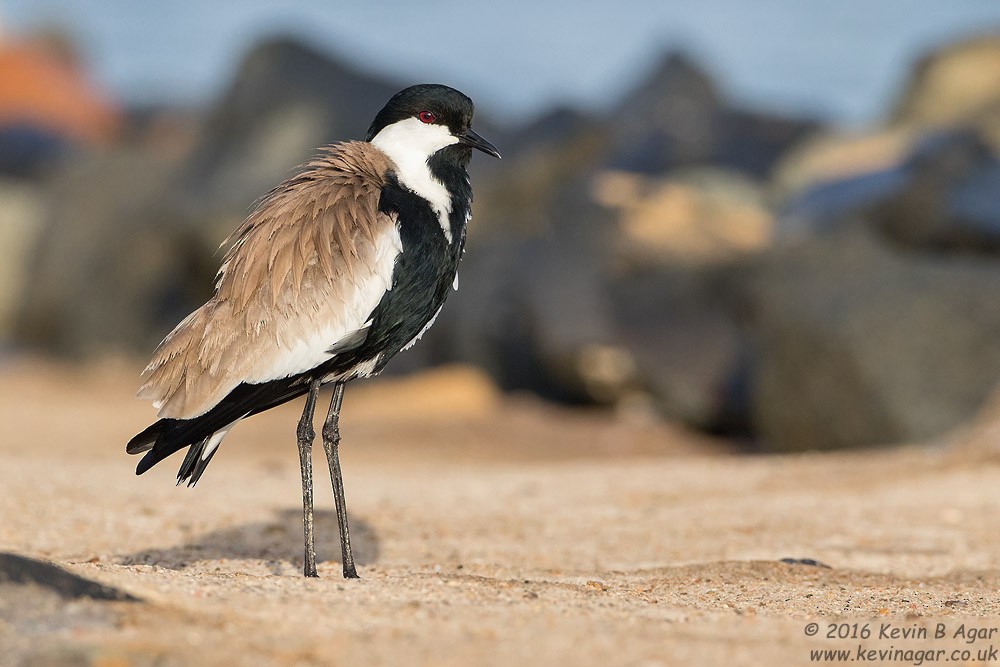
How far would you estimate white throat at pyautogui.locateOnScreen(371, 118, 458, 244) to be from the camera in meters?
5.18

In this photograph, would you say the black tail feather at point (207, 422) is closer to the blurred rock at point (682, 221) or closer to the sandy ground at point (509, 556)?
the sandy ground at point (509, 556)

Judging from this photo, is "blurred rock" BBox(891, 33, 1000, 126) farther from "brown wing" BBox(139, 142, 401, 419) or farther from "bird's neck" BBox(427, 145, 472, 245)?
"brown wing" BBox(139, 142, 401, 419)

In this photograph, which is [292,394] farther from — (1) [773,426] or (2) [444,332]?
(2) [444,332]

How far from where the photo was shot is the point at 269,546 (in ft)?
19.8

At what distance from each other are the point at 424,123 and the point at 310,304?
3.36ft

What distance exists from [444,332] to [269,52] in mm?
7486

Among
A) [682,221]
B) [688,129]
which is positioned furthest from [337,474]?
[688,129]

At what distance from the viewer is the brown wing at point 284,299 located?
4789 mm

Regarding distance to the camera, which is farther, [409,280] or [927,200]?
[927,200]

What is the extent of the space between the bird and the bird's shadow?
0.64m

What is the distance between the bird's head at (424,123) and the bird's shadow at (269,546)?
1.86 m

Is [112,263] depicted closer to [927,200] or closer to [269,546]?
[927,200]

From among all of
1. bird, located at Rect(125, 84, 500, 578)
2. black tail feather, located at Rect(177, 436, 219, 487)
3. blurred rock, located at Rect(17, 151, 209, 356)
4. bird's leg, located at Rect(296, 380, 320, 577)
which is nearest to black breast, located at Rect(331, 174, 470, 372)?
bird, located at Rect(125, 84, 500, 578)

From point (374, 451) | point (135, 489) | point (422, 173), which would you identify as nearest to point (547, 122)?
point (374, 451)
